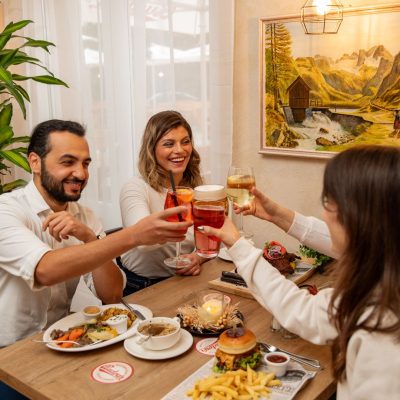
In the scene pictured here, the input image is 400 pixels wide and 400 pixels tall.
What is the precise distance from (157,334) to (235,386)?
0.35 m

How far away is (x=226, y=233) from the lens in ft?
5.27

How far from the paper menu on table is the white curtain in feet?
6.36

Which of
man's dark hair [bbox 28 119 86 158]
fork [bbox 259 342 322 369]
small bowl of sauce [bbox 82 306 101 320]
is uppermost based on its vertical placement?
man's dark hair [bbox 28 119 86 158]

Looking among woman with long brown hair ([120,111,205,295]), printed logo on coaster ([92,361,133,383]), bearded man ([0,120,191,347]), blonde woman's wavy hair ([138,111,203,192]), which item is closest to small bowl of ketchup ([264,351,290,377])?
printed logo on coaster ([92,361,133,383])

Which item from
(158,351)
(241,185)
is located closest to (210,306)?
(158,351)

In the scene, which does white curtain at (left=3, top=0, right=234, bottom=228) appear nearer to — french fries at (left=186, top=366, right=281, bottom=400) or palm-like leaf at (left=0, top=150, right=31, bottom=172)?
palm-like leaf at (left=0, top=150, right=31, bottom=172)

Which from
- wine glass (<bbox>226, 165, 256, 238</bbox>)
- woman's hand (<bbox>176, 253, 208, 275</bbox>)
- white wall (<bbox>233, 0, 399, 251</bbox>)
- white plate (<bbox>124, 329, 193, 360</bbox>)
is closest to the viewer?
white plate (<bbox>124, 329, 193, 360</bbox>)

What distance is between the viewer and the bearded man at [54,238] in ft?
5.73

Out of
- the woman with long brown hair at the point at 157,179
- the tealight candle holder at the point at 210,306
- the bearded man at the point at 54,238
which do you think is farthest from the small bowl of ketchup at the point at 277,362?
the woman with long brown hair at the point at 157,179

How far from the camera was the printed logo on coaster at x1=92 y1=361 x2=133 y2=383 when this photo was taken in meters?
1.45

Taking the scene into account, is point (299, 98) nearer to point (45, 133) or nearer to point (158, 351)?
point (45, 133)

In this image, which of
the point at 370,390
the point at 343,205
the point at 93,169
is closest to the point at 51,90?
the point at 93,169

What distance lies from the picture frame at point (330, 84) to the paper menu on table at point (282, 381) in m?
1.66

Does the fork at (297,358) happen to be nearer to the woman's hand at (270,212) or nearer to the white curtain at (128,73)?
the woman's hand at (270,212)
